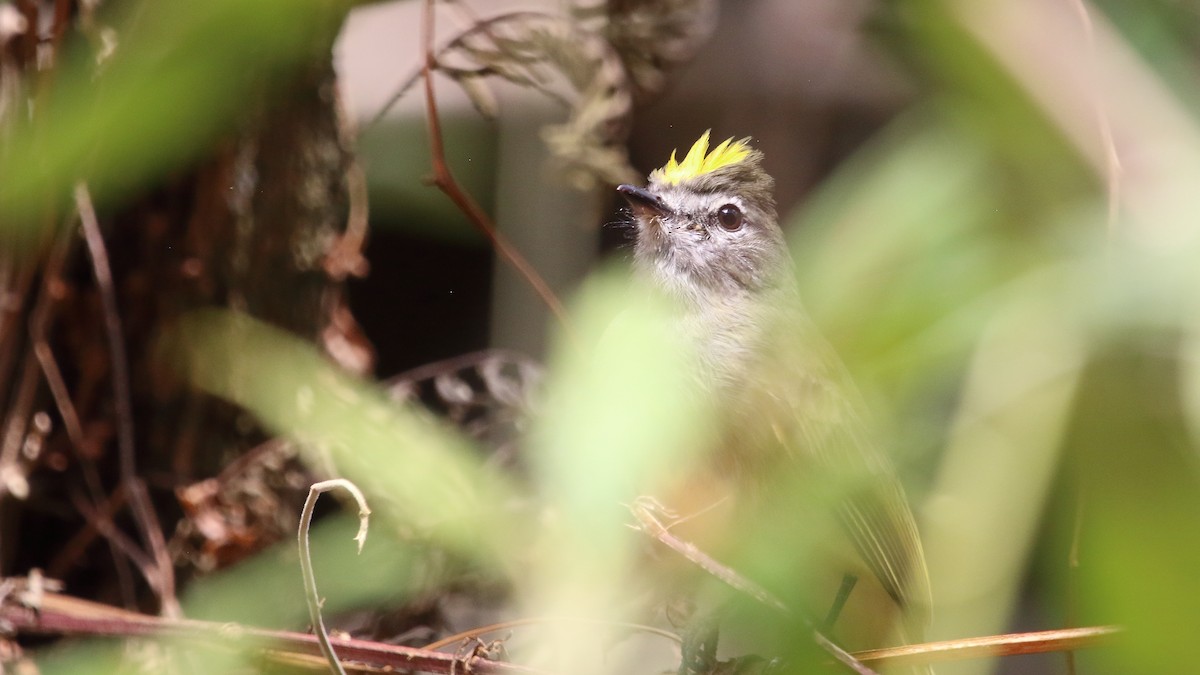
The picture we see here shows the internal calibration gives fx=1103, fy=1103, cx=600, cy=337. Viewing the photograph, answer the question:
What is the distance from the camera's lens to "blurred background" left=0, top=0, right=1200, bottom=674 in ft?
2.30

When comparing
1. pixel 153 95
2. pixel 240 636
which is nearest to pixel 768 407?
pixel 240 636

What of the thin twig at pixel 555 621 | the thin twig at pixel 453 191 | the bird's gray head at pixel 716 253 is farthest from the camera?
the thin twig at pixel 453 191

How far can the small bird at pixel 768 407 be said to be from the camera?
31.9 inches

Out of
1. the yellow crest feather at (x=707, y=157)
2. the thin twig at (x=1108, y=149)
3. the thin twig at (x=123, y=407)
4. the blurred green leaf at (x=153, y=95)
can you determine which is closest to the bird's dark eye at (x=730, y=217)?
the yellow crest feather at (x=707, y=157)

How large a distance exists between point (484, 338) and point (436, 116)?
39cm

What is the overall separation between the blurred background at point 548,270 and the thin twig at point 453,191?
39 millimetres

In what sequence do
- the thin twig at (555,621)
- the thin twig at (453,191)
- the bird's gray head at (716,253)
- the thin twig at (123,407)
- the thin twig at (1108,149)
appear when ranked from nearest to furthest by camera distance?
the thin twig at (1108,149)
the thin twig at (555,621)
the bird's gray head at (716,253)
the thin twig at (453,191)
the thin twig at (123,407)

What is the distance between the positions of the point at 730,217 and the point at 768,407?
0.20 m

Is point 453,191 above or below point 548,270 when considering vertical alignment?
above

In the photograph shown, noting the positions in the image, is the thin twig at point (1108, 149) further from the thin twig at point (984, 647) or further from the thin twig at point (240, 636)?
the thin twig at point (240, 636)

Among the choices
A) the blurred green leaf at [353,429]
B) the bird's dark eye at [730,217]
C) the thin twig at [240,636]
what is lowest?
the thin twig at [240,636]

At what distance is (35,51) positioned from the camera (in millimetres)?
1361

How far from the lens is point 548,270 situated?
1.37m

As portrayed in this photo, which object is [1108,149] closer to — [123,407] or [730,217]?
[730,217]
